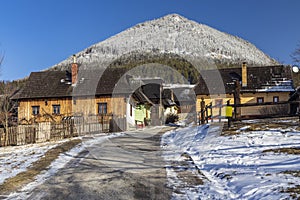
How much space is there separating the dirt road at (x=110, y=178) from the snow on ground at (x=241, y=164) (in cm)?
54

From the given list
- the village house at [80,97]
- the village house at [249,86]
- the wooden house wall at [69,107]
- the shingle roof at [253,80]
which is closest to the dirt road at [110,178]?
the village house at [80,97]

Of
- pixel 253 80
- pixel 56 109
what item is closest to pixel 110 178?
pixel 56 109

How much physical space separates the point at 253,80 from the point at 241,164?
31578 millimetres

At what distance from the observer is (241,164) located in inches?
367

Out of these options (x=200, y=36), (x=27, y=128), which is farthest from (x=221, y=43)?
(x=27, y=128)

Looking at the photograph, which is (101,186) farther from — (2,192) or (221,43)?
(221,43)

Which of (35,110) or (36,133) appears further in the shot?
(35,110)

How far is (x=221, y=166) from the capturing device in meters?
9.63

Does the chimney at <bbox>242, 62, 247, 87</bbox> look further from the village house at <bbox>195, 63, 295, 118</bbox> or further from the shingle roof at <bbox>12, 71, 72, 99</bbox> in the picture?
the shingle roof at <bbox>12, 71, 72, 99</bbox>

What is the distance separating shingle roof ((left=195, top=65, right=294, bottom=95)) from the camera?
37.5 meters

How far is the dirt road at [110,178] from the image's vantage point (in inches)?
294

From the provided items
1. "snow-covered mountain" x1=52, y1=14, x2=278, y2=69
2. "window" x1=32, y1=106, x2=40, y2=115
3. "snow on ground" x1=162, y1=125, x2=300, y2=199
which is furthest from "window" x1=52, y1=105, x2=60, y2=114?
"snow-covered mountain" x1=52, y1=14, x2=278, y2=69

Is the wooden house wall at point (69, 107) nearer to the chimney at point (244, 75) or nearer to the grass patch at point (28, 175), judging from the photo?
the chimney at point (244, 75)

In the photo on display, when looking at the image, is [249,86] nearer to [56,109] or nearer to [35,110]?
[56,109]
